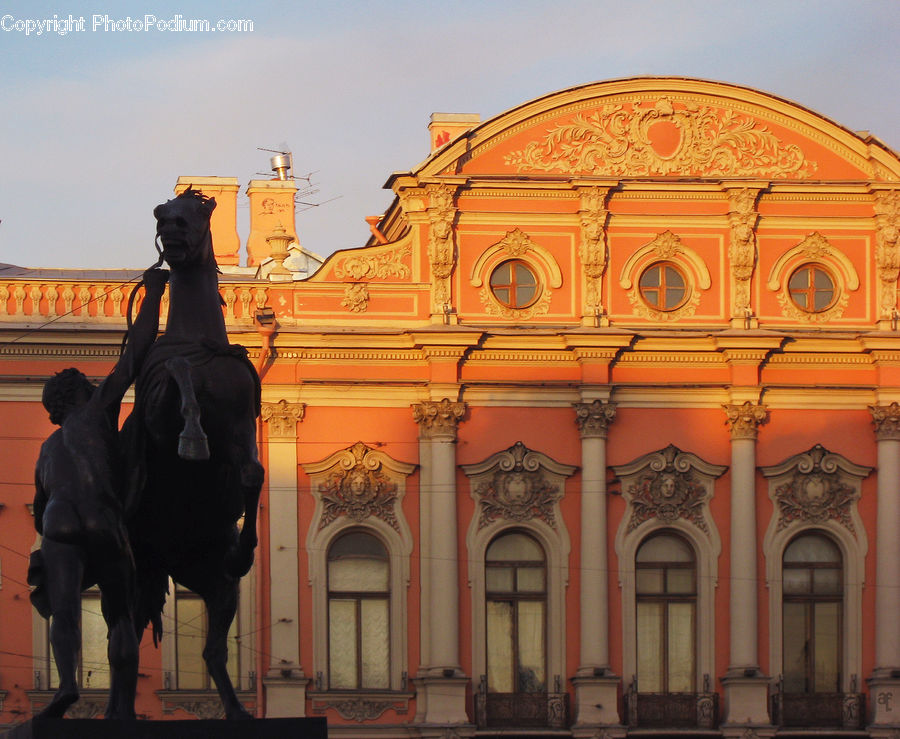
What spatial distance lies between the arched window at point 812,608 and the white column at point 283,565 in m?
6.59

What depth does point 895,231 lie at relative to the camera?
30.8 meters

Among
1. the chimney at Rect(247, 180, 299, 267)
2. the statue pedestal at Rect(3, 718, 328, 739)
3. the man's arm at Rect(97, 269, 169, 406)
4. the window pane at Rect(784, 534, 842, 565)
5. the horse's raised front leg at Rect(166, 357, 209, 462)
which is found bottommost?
the statue pedestal at Rect(3, 718, 328, 739)

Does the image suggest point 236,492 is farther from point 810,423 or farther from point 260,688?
point 810,423

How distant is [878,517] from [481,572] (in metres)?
5.40

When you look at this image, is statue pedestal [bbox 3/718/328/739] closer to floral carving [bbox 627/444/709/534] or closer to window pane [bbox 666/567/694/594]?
floral carving [bbox 627/444/709/534]

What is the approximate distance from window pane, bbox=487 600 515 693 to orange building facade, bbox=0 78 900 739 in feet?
0.11

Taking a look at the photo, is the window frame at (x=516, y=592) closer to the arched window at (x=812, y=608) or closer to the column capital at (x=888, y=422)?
the arched window at (x=812, y=608)

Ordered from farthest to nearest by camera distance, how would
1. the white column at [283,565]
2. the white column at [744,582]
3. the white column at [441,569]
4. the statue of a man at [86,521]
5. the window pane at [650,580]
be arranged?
the window pane at [650,580], the white column at [744,582], the white column at [441,569], the white column at [283,565], the statue of a man at [86,521]

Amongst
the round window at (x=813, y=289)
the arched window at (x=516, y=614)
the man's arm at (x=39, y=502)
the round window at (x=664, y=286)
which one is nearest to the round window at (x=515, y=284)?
the round window at (x=664, y=286)

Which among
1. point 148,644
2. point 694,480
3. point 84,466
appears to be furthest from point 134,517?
point 694,480

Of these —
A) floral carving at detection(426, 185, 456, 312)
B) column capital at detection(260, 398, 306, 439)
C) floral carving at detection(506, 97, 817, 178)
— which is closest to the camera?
column capital at detection(260, 398, 306, 439)

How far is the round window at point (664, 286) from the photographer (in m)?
30.9

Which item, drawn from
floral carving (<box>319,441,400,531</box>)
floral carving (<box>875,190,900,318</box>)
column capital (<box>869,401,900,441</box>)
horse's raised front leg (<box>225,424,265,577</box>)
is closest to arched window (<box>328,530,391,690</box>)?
floral carving (<box>319,441,400,531</box>)

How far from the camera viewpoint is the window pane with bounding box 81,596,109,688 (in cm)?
2930
